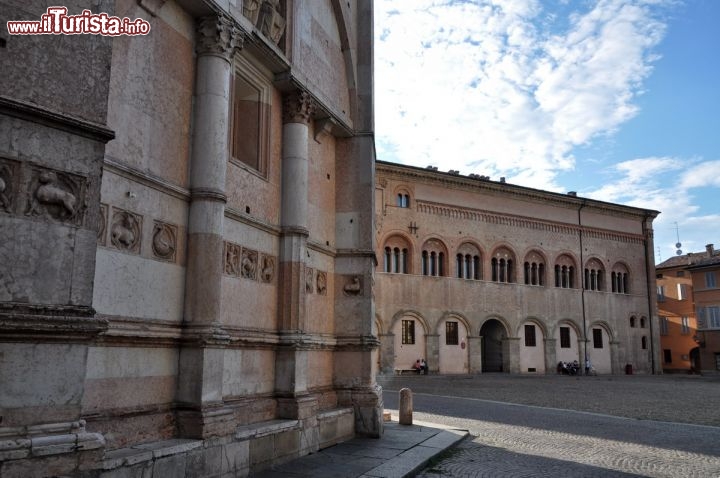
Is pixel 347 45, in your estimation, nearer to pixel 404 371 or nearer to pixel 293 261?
pixel 293 261

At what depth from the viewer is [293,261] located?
9.18 m

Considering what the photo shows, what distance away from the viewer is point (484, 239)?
40.6 meters

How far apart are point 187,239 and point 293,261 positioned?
235 cm

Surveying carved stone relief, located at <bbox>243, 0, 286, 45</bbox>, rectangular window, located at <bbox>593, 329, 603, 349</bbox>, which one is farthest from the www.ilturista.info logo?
rectangular window, located at <bbox>593, 329, 603, 349</bbox>

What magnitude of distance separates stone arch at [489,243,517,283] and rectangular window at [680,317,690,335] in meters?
23.6

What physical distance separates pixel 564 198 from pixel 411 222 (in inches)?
528

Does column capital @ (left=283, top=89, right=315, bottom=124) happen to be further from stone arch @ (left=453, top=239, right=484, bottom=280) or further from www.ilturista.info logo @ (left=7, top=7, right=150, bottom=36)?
stone arch @ (left=453, top=239, right=484, bottom=280)

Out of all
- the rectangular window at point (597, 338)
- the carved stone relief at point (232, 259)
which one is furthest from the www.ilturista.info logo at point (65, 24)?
the rectangular window at point (597, 338)

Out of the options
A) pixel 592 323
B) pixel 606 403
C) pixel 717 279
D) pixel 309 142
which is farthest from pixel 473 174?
pixel 309 142

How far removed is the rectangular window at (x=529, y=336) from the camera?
136ft

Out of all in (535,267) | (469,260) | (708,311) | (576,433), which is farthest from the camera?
(708,311)

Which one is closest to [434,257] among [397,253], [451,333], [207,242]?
[397,253]

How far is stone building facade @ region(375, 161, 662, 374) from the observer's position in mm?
37094

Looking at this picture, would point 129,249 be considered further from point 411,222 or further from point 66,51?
point 411,222
